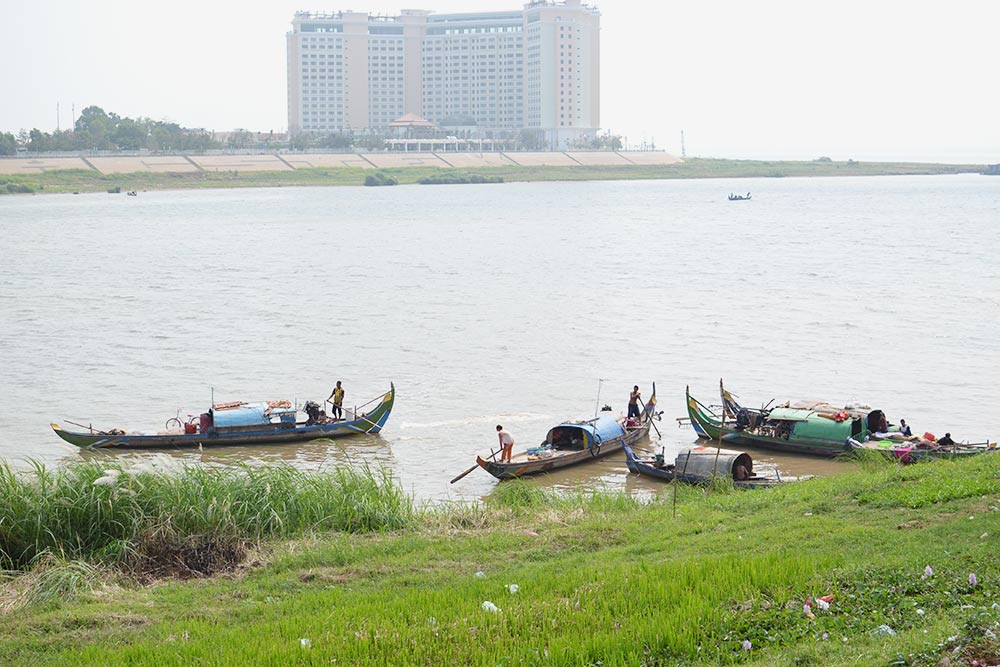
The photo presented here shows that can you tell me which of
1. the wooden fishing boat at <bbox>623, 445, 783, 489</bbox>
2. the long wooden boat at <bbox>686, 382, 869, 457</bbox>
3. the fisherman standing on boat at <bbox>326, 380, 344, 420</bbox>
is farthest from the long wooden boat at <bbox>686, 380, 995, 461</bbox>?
the fisherman standing on boat at <bbox>326, 380, 344, 420</bbox>

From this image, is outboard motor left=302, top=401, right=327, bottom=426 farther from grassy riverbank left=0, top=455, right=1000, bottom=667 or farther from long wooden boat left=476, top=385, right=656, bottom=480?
grassy riverbank left=0, top=455, right=1000, bottom=667

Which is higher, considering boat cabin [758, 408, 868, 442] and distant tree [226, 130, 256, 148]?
distant tree [226, 130, 256, 148]

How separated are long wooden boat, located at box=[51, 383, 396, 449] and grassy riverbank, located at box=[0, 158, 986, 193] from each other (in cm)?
11014

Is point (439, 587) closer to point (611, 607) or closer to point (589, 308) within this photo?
point (611, 607)

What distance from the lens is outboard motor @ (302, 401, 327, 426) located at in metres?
22.9

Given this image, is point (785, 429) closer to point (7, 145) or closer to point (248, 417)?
point (248, 417)

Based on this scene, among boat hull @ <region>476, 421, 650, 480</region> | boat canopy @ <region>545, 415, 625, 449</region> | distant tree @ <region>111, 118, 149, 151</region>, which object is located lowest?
boat hull @ <region>476, 421, 650, 480</region>

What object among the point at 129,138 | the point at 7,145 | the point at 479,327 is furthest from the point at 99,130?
the point at 479,327

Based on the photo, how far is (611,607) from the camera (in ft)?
28.3

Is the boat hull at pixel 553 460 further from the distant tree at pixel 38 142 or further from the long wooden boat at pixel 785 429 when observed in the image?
the distant tree at pixel 38 142

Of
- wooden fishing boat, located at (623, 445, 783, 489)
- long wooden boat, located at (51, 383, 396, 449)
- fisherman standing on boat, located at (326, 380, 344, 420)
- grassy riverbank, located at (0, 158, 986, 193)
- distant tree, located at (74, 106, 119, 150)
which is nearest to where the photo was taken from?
wooden fishing boat, located at (623, 445, 783, 489)

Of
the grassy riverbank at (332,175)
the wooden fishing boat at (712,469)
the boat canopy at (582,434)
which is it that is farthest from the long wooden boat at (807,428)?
the grassy riverbank at (332,175)

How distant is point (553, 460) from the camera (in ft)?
65.6

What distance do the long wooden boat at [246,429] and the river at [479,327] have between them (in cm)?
34
